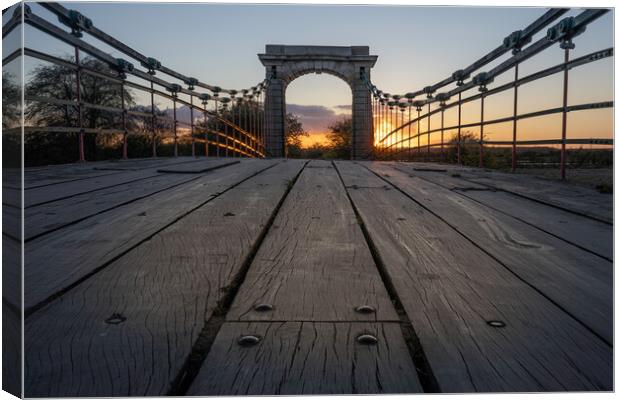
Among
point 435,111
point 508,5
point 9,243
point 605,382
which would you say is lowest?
point 605,382

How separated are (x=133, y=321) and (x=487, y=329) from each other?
516 mm

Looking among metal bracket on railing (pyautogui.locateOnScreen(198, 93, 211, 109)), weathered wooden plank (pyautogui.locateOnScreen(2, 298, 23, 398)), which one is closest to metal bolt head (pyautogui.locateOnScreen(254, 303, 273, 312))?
weathered wooden plank (pyautogui.locateOnScreen(2, 298, 23, 398))

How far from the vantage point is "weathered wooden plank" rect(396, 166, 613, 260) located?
116cm

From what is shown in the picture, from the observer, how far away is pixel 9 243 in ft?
2.38

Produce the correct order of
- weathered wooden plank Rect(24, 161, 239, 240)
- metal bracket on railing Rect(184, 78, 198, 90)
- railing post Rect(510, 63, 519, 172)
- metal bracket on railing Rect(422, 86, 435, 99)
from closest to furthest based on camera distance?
weathered wooden plank Rect(24, 161, 239, 240) < railing post Rect(510, 63, 519, 172) < metal bracket on railing Rect(422, 86, 435, 99) < metal bracket on railing Rect(184, 78, 198, 90)

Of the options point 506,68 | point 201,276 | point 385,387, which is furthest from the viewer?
point 506,68

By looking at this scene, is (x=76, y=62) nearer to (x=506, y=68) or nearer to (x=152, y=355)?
(x=506, y=68)

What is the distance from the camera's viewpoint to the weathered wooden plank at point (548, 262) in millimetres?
736

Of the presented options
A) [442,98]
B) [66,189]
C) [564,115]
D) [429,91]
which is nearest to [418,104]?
[429,91]

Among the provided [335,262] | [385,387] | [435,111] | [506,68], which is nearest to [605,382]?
[385,387]

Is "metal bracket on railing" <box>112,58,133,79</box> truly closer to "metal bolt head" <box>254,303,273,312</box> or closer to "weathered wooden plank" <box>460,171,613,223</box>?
"weathered wooden plank" <box>460,171,613,223</box>

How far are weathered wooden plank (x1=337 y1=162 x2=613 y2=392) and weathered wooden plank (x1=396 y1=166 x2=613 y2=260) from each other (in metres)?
0.33

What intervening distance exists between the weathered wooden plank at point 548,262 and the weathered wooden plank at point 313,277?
0.30m

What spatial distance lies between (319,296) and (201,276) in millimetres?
244
